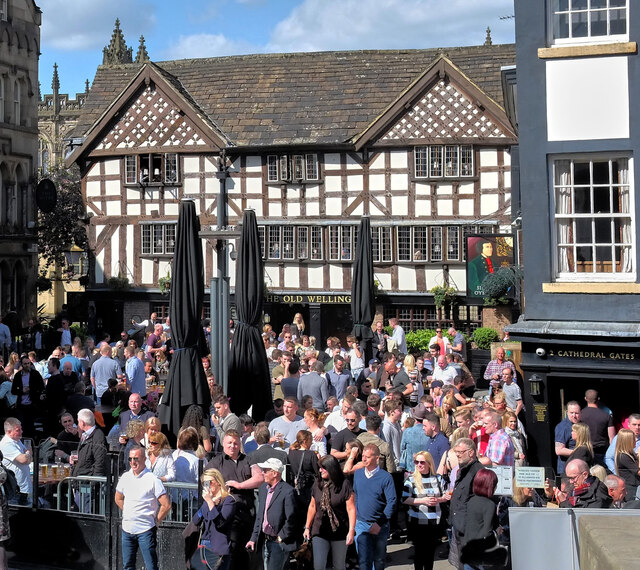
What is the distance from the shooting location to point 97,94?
129 feet

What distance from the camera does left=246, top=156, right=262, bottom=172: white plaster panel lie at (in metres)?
35.5

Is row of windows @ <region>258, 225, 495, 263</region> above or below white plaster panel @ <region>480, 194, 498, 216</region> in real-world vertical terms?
below

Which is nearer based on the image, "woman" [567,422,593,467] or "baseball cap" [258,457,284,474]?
"baseball cap" [258,457,284,474]

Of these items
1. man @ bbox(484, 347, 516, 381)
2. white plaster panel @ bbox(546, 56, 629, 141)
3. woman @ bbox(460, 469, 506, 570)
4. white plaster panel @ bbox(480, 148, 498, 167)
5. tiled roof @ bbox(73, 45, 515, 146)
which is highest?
tiled roof @ bbox(73, 45, 515, 146)

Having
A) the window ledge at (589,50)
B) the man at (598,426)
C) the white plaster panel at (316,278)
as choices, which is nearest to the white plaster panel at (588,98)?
the window ledge at (589,50)

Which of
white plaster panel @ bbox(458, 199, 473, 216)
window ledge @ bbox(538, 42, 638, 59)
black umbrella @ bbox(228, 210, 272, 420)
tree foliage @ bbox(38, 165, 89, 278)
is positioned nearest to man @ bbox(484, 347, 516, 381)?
black umbrella @ bbox(228, 210, 272, 420)

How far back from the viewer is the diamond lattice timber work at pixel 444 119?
108ft

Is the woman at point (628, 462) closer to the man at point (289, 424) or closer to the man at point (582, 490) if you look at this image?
the man at point (582, 490)

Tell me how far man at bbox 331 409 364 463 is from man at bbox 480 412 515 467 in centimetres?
151

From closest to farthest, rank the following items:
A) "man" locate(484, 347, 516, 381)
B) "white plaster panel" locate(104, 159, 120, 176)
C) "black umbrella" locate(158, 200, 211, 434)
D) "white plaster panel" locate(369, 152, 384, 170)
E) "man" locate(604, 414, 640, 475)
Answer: "man" locate(604, 414, 640, 475)
"black umbrella" locate(158, 200, 211, 434)
"man" locate(484, 347, 516, 381)
"white plaster panel" locate(369, 152, 384, 170)
"white plaster panel" locate(104, 159, 120, 176)

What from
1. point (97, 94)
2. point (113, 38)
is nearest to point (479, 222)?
point (97, 94)

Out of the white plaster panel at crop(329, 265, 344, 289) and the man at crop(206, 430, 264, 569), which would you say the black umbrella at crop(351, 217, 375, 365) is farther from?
the man at crop(206, 430, 264, 569)

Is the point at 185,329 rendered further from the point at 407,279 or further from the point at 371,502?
the point at 407,279

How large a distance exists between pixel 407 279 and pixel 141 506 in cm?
2356
